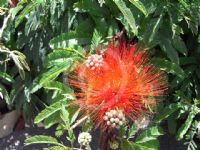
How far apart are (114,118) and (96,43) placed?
339mm

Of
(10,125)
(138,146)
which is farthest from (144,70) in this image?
(10,125)

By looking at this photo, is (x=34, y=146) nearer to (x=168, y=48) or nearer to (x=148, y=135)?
(x=148, y=135)

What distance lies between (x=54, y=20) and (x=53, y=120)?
1.25ft

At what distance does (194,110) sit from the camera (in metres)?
1.70

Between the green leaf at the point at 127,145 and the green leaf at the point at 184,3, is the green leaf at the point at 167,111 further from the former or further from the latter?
the green leaf at the point at 184,3

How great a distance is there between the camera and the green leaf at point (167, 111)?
1.72 meters

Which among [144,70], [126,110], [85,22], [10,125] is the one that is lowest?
[10,125]

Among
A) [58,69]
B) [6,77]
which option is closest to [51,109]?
[58,69]

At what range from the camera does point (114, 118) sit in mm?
1371

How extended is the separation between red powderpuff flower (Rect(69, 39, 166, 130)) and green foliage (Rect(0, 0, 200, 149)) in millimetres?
92

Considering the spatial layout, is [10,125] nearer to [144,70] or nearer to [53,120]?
[53,120]

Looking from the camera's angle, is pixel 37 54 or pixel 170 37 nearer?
pixel 170 37

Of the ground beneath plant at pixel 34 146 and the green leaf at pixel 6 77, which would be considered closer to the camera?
the green leaf at pixel 6 77

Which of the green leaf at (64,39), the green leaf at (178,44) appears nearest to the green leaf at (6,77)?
the green leaf at (64,39)
